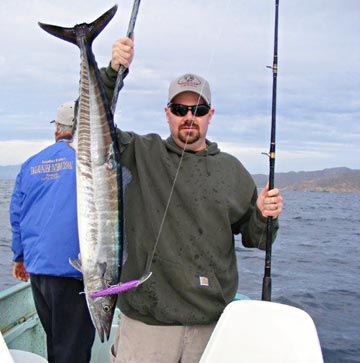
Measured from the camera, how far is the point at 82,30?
261cm

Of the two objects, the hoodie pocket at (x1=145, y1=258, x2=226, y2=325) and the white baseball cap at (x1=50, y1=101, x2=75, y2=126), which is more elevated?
the white baseball cap at (x1=50, y1=101, x2=75, y2=126)

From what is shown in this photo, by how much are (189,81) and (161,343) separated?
153cm

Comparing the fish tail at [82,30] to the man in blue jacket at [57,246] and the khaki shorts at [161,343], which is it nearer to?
the man in blue jacket at [57,246]

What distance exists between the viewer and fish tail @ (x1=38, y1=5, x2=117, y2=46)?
8.46 feet

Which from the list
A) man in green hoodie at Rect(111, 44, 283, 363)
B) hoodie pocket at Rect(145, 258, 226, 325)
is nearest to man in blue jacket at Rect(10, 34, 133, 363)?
man in green hoodie at Rect(111, 44, 283, 363)

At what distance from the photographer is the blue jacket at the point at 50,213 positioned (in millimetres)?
3430

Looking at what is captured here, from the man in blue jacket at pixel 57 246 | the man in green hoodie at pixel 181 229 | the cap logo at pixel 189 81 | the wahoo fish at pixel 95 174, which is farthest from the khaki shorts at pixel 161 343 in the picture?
the cap logo at pixel 189 81

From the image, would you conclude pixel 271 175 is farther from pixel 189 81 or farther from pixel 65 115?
pixel 65 115

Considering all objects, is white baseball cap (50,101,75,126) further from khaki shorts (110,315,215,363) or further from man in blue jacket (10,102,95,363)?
khaki shorts (110,315,215,363)

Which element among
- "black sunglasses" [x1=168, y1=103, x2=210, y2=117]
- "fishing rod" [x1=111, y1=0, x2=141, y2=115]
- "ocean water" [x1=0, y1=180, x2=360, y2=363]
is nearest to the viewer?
"fishing rod" [x1=111, y1=0, x2=141, y2=115]

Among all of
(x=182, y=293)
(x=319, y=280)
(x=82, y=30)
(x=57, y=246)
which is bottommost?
(x=319, y=280)

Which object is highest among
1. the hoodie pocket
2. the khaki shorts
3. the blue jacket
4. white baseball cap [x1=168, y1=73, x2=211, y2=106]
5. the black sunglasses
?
white baseball cap [x1=168, y1=73, x2=211, y2=106]

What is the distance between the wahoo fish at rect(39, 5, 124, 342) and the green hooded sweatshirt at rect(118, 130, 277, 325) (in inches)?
10.0

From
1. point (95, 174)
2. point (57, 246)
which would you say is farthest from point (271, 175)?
point (57, 246)
